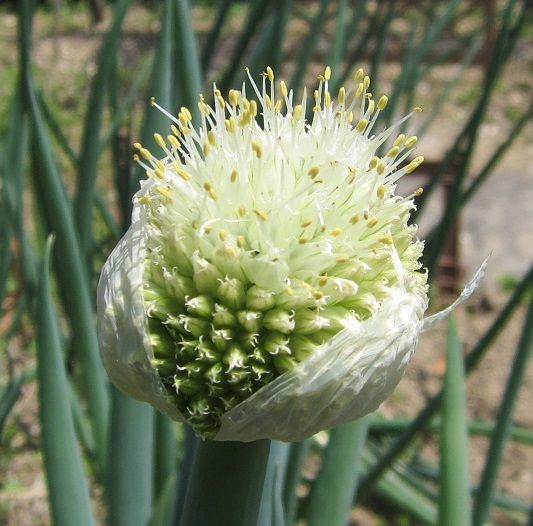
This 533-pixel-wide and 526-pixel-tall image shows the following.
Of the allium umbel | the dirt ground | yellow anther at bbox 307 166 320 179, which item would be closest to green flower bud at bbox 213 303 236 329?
the allium umbel

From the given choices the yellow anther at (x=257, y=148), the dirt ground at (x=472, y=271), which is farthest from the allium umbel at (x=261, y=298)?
the dirt ground at (x=472, y=271)

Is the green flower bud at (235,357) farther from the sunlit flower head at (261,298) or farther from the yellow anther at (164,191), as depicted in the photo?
the yellow anther at (164,191)

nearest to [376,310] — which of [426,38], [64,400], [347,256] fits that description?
[347,256]

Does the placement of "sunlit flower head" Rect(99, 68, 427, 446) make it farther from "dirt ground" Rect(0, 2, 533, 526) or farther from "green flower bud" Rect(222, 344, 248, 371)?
"dirt ground" Rect(0, 2, 533, 526)

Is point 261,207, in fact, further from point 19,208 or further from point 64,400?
point 19,208

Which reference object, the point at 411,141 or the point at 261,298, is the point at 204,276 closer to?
the point at 261,298

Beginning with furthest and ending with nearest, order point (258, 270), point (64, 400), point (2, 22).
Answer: point (2, 22), point (64, 400), point (258, 270)
